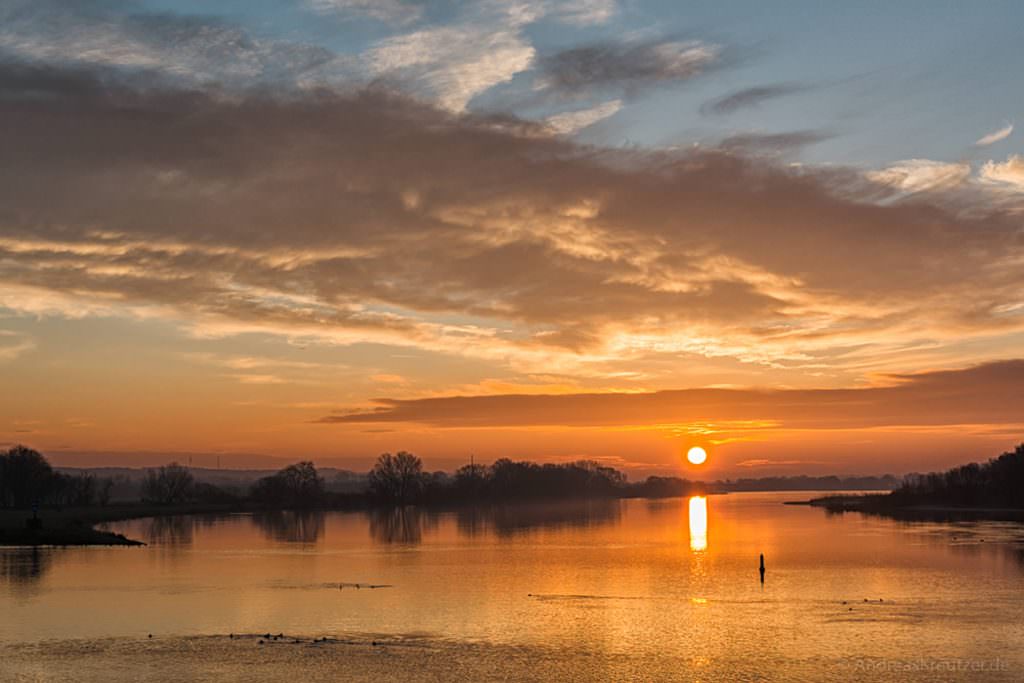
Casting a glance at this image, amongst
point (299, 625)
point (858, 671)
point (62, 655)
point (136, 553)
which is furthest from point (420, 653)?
point (136, 553)

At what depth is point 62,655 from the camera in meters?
42.0

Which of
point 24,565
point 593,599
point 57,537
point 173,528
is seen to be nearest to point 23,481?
point 173,528

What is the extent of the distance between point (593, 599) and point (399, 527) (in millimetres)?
92596

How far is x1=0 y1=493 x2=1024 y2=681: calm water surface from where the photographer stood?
1735 inches

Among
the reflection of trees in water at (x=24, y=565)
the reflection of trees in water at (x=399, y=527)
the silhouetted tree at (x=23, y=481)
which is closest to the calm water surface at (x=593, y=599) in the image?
the reflection of trees in water at (x=24, y=565)

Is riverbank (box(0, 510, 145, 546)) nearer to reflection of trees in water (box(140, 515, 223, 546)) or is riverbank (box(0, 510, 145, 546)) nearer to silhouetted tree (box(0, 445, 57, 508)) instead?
reflection of trees in water (box(140, 515, 223, 546))

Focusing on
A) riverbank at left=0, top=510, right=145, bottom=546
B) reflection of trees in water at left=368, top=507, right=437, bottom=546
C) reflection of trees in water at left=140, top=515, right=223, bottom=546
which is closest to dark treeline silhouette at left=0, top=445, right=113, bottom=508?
reflection of trees in water at left=140, top=515, right=223, bottom=546

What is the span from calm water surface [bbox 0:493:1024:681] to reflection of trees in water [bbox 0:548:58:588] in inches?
13.8

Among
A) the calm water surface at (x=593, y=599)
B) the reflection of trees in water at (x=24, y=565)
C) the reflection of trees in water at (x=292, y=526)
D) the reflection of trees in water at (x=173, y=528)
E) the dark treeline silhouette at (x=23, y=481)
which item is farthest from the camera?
the dark treeline silhouette at (x=23, y=481)

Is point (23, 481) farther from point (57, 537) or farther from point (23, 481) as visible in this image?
point (57, 537)

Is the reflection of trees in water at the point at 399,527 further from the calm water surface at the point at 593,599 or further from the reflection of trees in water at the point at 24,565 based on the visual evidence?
the reflection of trees in water at the point at 24,565

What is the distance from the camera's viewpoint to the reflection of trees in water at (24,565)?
226 ft

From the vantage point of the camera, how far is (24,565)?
261 ft

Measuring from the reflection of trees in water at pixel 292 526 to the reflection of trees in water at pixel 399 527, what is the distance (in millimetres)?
7859
